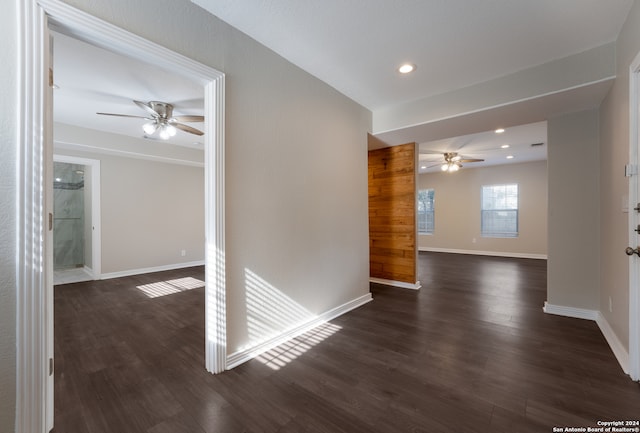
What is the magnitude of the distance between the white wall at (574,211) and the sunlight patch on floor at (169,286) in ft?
16.4

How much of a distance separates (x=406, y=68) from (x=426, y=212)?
6705 millimetres

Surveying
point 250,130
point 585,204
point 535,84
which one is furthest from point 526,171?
point 250,130

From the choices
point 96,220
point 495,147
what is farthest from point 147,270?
point 495,147

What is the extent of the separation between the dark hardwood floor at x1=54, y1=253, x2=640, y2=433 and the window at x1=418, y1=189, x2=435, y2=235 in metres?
5.38

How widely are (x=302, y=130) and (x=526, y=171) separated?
23.2ft

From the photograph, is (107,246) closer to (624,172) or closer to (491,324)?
(491,324)

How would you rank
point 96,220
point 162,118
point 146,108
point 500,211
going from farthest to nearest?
point 500,211 → point 96,220 → point 162,118 → point 146,108

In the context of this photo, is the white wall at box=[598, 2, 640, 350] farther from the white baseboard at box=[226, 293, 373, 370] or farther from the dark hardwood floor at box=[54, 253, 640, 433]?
the white baseboard at box=[226, 293, 373, 370]

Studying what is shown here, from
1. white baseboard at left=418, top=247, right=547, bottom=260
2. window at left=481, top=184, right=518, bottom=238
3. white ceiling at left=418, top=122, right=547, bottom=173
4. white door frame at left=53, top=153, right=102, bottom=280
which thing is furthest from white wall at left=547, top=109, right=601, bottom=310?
white door frame at left=53, top=153, right=102, bottom=280

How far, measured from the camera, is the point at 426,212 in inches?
341

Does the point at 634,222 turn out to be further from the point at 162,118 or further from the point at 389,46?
the point at 162,118

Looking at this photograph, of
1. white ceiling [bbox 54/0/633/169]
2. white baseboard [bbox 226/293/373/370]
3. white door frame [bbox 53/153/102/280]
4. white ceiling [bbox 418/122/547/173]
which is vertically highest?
white ceiling [bbox 54/0/633/169]

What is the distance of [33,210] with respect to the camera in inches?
48.3

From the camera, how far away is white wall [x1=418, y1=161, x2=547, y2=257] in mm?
6812
